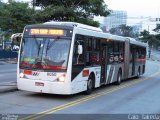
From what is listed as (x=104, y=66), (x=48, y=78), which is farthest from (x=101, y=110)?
(x=104, y=66)

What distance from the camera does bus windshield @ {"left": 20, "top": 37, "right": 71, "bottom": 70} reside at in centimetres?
1461

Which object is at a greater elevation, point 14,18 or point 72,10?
point 14,18

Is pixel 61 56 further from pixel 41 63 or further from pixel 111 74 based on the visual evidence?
pixel 111 74

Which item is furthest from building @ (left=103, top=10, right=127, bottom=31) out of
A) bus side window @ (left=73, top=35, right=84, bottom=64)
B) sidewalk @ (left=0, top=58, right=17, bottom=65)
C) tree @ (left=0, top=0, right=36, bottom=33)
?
bus side window @ (left=73, top=35, right=84, bottom=64)

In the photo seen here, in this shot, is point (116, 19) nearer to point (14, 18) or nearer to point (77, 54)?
point (14, 18)

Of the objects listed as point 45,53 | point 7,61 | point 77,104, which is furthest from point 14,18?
point 77,104

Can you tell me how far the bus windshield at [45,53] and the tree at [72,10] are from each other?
5.15 m

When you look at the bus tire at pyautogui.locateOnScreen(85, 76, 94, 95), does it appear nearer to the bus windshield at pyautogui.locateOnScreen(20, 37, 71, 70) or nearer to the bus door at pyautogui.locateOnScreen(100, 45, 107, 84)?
the bus door at pyautogui.locateOnScreen(100, 45, 107, 84)

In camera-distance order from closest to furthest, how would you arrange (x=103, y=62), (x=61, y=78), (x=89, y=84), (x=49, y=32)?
(x=61, y=78) < (x=49, y=32) < (x=89, y=84) < (x=103, y=62)

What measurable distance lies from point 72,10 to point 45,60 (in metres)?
6.53

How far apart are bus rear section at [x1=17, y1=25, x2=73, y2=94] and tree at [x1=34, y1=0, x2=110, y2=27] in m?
5.02

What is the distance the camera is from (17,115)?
1085 centimetres

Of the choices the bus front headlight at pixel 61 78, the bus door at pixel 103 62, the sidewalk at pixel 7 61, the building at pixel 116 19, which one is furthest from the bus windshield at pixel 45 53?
the building at pixel 116 19

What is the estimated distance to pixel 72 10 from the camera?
2069 cm
